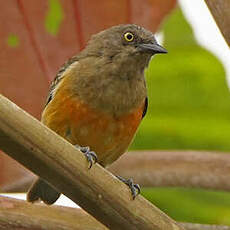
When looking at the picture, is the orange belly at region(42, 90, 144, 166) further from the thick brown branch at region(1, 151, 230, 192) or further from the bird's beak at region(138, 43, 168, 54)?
the thick brown branch at region(1, 151, 230, 192)

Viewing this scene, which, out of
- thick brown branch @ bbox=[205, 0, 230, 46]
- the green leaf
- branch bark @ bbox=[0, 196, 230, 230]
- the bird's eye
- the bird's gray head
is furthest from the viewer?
the bird's eye

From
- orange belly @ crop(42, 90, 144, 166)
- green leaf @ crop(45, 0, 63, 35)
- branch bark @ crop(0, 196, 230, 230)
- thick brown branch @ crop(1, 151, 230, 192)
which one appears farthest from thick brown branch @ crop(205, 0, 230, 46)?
orange belly @ crop(42, 90, 144, 166)

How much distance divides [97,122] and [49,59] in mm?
477

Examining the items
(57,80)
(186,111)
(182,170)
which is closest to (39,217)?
(182,170)

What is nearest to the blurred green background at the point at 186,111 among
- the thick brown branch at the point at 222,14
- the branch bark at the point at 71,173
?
the thick brown branch at the point at 222,14

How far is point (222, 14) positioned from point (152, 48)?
1.29 metres

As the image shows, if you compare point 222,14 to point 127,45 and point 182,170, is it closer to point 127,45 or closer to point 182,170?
point 182,170

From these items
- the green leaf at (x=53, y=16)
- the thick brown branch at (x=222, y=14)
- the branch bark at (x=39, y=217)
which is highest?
the thick brown branch at (x=222, y=14)

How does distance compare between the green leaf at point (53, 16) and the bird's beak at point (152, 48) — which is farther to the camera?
the bird's beak at point (152, 48)

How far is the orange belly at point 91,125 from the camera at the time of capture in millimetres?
3035

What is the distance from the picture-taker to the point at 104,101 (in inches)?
120

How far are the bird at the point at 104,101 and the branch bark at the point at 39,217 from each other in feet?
4.13

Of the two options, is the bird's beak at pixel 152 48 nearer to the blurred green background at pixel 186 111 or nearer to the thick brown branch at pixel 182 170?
the blurred green background at pixel 186 111

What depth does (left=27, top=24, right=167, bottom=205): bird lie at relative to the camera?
9.98 feet
